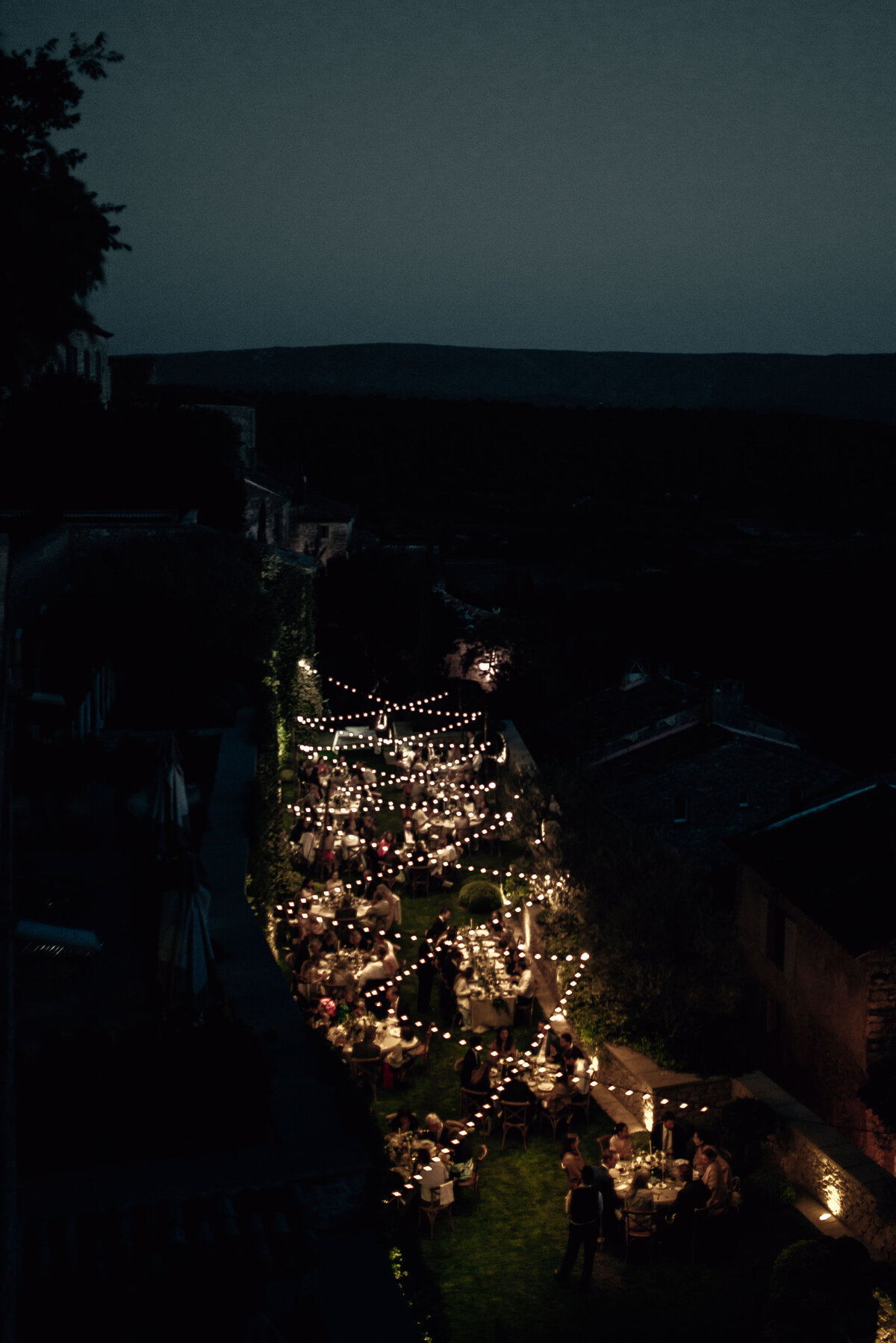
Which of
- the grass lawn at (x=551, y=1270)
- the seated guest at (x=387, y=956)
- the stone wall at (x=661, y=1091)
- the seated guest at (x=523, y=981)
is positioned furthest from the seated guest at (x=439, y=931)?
the grass lawn at (x=551, y=1270)

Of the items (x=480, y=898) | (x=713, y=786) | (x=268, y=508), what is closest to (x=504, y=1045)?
(x=480, y=898)

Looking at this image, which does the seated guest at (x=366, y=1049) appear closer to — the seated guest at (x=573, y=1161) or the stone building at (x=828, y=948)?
the seated guest at (x=573, y=1161)

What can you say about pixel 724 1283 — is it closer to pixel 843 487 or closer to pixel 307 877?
pixel 307 877

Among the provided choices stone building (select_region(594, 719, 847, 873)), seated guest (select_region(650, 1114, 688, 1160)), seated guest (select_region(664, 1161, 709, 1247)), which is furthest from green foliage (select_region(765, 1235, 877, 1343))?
stone building (select_region(594, 719, 847, 873))

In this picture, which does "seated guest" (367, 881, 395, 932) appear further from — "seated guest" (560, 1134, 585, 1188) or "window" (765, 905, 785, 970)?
"window" (765, 905, 785, 970)

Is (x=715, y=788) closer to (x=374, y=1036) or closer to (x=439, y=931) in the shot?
(x=439, y=931)
